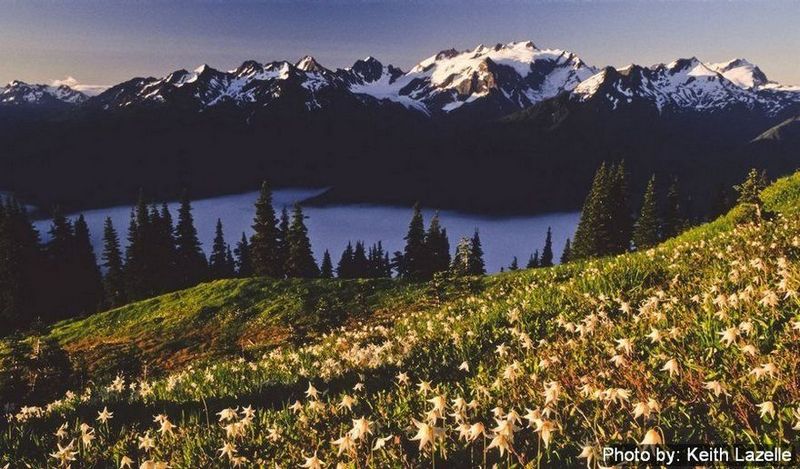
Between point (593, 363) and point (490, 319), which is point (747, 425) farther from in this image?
point (490, 319)

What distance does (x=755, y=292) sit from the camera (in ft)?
16.4

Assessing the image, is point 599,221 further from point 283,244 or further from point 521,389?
point 521,389

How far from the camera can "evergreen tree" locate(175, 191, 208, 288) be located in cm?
7169

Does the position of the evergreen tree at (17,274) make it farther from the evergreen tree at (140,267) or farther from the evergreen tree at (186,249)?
the evergreen tree at (186,249)

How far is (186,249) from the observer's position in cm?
7344

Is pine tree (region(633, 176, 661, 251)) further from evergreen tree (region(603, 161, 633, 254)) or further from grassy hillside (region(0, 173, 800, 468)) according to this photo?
grassy hillside (region(0, 173, 800, 468))

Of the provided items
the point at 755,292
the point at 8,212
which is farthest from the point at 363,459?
the point at 8,212

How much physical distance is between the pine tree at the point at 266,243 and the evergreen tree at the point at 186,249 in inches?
434

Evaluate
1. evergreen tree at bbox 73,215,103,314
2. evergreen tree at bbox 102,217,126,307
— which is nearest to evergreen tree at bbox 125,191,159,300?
evergreen tree at bbox 102,217,126,307

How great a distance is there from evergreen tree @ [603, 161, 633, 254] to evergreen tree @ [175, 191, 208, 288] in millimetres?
58256

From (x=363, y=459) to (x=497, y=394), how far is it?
58.9 inches

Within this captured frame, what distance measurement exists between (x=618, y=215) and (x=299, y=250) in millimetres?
43423

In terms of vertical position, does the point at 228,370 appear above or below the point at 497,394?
below

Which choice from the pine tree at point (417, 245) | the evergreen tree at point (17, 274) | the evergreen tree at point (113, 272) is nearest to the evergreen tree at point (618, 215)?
the pine tree at point (417, 245)
